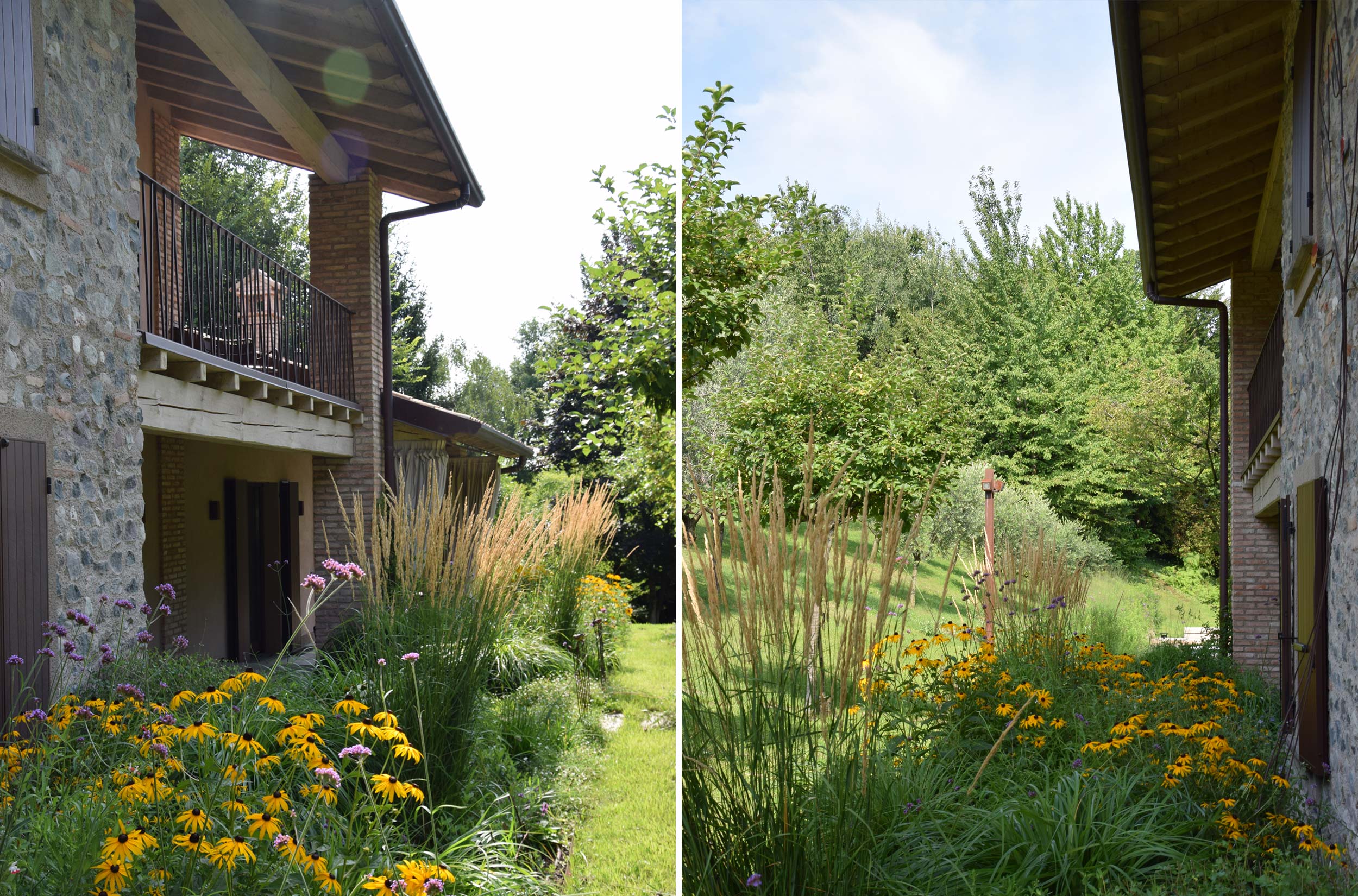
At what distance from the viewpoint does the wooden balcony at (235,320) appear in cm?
502

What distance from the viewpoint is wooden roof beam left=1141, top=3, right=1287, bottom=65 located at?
409cm

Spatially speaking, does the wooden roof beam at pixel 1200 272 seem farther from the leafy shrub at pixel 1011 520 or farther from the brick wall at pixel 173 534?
the brick wall at pixel 173 534

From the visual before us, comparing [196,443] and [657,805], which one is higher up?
[196,443]

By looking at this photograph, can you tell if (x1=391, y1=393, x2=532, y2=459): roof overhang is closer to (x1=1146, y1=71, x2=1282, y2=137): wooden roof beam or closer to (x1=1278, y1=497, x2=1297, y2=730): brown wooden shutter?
(x1=1146, y1=71, x2=1282, y2=137): wooden roof beam

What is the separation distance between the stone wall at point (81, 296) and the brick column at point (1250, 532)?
333 inches

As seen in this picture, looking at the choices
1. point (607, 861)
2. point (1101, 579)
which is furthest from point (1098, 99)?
point (607, 861)

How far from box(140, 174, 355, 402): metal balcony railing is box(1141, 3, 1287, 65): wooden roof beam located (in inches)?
195

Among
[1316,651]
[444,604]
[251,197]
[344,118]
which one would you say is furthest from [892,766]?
[251,197]

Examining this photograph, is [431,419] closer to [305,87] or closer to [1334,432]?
[305,87]

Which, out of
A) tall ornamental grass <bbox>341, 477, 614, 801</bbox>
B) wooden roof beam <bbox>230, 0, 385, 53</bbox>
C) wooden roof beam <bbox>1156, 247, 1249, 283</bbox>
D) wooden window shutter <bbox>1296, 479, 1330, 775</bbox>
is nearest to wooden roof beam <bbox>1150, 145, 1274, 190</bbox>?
wooden roof beam <bbox>1156, 247, 1249, 283</bbox>

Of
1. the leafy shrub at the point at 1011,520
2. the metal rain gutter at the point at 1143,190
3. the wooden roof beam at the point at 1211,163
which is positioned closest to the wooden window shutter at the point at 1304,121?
the metal rain gutter at the point at 1143,190

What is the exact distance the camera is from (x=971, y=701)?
4.64m

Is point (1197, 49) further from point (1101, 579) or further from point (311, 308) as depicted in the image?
point (1101, 579)

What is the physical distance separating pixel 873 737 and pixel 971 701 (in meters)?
2.60
